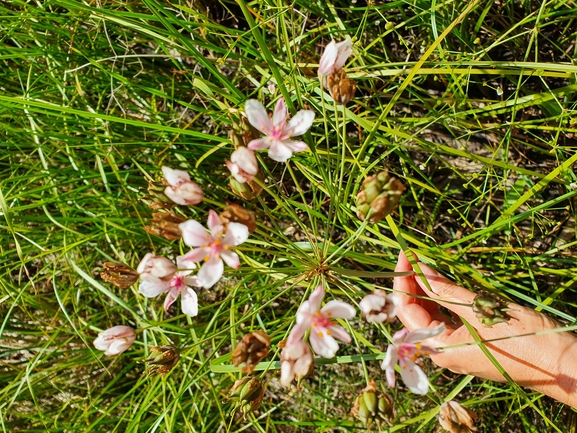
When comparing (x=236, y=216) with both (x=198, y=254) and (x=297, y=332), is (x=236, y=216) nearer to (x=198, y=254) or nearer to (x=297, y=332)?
(x=198, y=254)

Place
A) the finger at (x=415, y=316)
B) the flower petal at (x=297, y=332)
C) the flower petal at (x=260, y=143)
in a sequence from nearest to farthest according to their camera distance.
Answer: the flower petal at (x=297, y=332) < the flower petal at (x=260, y=143) < the finger at (x=415, y=316)

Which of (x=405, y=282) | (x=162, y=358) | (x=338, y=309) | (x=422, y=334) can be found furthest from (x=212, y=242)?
(x=405, y=282)

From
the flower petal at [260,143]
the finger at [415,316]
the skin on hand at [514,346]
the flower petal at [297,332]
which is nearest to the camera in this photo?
the flower petal at [297,332]

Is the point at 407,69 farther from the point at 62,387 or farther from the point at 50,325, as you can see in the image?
the point at 62,387

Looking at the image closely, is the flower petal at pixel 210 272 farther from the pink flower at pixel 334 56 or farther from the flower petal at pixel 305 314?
the pink flower at pixel 334 56

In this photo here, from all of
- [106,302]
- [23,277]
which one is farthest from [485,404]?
[23,277]

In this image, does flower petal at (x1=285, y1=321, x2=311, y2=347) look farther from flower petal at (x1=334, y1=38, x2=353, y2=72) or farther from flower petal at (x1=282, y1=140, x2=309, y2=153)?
flower petal at (x1=334, y1=38, x2=353, y2=72)

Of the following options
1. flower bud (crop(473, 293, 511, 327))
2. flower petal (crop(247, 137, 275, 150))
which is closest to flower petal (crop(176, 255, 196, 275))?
flower petal (crop(247, 137, 275, 150))

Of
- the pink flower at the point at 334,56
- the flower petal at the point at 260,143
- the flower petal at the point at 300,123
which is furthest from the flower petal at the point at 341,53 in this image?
the flower petal at the point at 260,143
